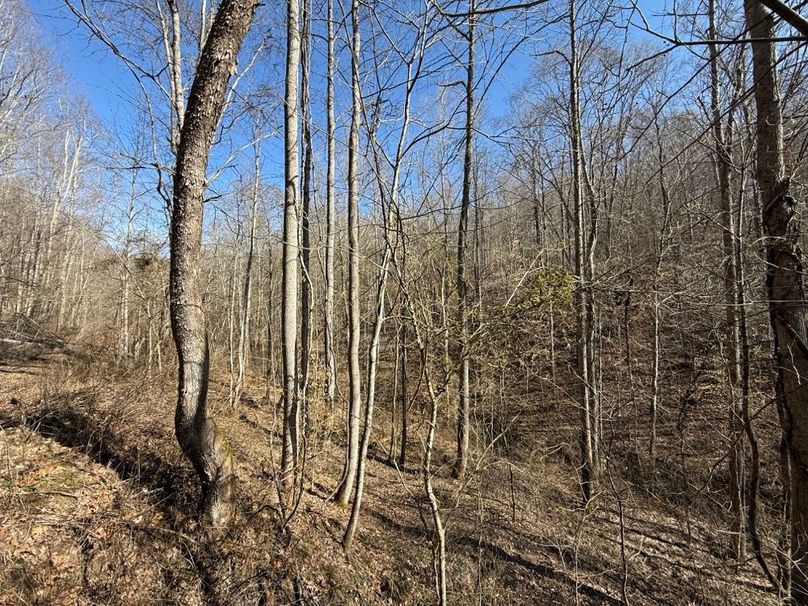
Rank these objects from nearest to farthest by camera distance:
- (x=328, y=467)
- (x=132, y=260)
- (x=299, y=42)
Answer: (x=299, y=42), (x=328, y=467), (x=132, y=260)

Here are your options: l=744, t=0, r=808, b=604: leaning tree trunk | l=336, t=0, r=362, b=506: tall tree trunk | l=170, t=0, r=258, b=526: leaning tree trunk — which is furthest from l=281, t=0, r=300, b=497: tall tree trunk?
l=744, t=0, r=808, b=604: leaning tree trunk

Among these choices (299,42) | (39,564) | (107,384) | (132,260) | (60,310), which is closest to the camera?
(39,564)

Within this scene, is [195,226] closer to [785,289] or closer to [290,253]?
[290,253]

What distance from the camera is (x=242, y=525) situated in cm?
402

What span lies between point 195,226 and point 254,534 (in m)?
3.18

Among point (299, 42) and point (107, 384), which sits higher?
point (299, 42)

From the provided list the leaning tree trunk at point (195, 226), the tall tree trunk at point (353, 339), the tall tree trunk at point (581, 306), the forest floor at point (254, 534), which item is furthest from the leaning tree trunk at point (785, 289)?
the leaning tree trunk at point (195, 226)

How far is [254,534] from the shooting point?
3988 mm

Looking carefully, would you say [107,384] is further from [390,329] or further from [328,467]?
[390,329]

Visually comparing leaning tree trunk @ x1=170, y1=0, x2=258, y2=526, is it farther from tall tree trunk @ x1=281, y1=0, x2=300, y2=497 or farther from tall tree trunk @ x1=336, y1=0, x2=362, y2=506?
tall tree trunk @ x1=336, y1=0, x2=362, y2=506

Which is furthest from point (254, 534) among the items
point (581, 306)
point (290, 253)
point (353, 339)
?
point (581, 306)

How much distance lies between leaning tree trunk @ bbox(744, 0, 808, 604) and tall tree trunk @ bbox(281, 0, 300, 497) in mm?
4382

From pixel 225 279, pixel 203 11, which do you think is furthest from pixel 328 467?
pixel 225 279

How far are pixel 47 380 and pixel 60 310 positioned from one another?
1531 cm
